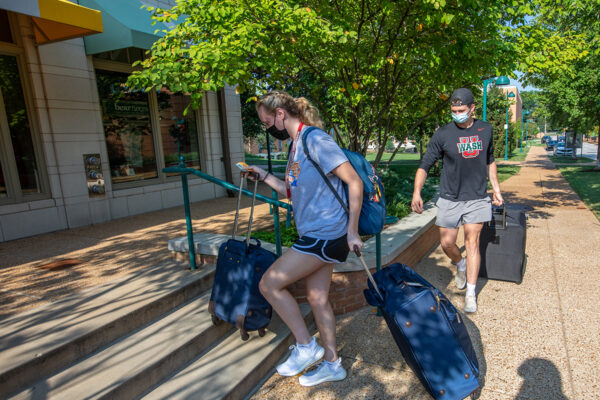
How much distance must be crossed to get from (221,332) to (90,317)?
95 cm

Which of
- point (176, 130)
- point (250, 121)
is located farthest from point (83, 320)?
point (250, 121)

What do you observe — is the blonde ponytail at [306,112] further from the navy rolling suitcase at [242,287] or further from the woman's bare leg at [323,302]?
the woman's bare leg at [323,302]

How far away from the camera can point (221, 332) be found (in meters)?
2.98

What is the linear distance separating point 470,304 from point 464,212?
2.85 feet

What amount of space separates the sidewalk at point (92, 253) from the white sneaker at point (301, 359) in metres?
1.65

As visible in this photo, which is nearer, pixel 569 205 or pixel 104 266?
pixel 104 266

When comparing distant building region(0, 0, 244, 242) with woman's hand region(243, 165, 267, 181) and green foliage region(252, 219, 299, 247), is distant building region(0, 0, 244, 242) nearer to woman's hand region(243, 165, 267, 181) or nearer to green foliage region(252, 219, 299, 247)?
green foliage region(252, 219, 299, 247)

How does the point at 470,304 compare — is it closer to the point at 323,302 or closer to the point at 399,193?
the point at 323,302

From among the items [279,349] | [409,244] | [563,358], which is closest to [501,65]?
[409,244]

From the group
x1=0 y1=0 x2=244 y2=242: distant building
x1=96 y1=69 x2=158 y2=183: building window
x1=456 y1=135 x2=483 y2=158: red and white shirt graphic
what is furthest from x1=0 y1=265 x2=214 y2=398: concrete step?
x1=96 y1=69 x2=158 y2=183: building window

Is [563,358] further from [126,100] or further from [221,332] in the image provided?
[126,100]

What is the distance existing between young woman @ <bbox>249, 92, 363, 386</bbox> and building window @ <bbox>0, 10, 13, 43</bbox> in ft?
A: 17.3

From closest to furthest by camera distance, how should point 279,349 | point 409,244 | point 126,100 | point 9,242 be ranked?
point 279,349 < point 409,244 < point 9,242 < point 126,100

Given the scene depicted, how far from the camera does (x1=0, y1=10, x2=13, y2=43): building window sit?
540cm
